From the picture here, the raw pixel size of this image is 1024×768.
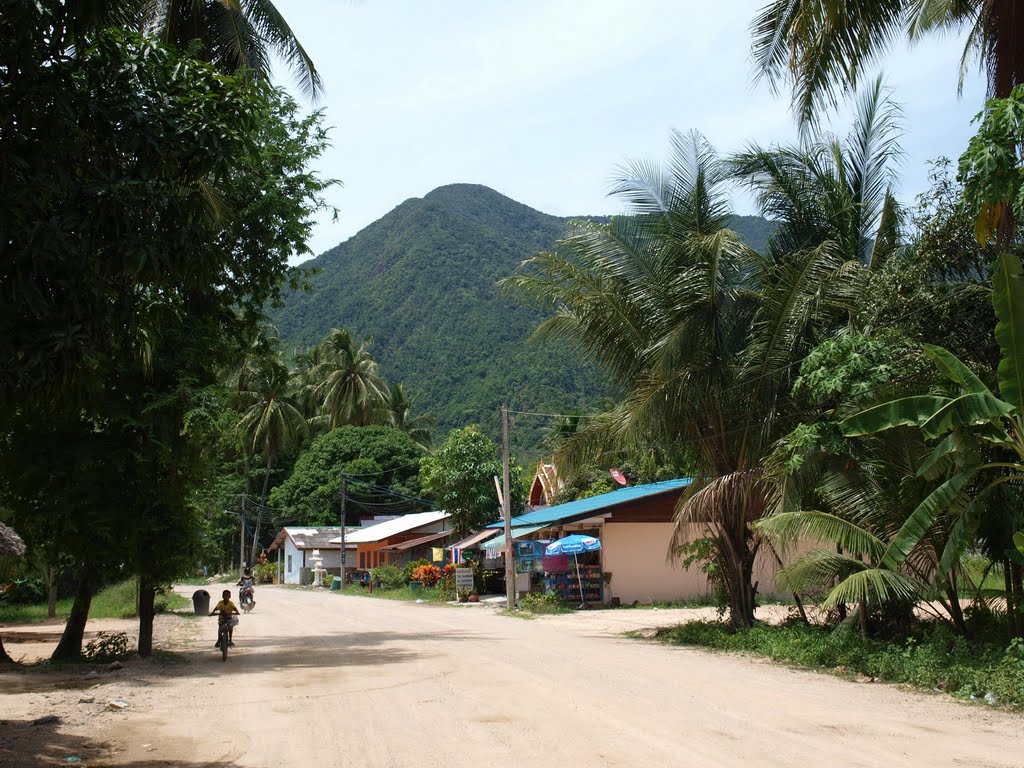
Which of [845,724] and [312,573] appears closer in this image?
[845,724]

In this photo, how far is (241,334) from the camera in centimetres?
1752

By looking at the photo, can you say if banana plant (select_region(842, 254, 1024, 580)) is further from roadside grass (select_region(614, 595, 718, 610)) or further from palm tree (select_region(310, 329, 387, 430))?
palm tree (select_region(310, 329, 387, 430))

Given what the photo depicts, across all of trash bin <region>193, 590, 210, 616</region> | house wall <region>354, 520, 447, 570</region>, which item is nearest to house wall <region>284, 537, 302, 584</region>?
house wall <region>354, 520, 447, 570</region>

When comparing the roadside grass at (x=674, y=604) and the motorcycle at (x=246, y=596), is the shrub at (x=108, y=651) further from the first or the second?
Result: the roadside grass at (x=674, y=604)

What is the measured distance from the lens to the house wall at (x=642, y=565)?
96.9 ft

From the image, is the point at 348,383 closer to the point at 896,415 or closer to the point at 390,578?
the point at 390,578

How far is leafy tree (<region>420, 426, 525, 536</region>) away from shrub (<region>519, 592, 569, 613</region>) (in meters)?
12.5

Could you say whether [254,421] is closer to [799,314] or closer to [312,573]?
[312,573]

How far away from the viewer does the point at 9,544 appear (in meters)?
20.0

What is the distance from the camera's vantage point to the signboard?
34.2 metres

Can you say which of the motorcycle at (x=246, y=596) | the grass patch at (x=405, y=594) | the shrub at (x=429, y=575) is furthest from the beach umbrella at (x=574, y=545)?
the shrub at (x=429, y=575)

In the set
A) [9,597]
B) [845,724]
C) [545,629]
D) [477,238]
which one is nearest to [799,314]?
[845,724]

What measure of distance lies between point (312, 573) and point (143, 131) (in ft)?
181

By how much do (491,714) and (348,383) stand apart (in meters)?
58.1
